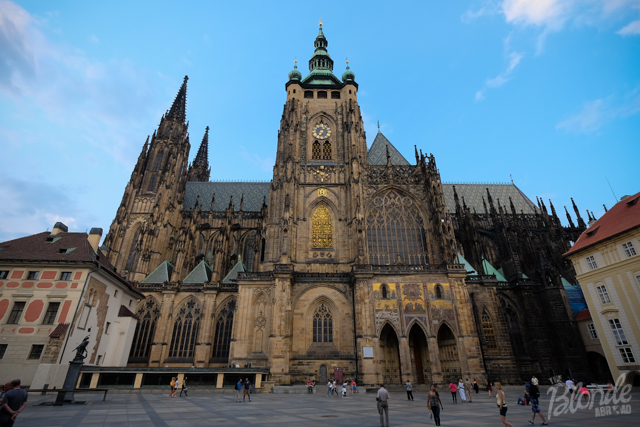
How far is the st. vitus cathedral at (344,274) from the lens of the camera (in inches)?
1085

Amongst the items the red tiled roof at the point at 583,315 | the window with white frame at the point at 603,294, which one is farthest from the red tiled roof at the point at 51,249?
the red tiled roof at the point at 583,315

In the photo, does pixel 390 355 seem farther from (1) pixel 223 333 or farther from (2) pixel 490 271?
(1) pixel 223 333

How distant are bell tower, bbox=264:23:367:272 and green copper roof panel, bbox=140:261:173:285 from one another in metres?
12.8

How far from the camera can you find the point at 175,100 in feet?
185

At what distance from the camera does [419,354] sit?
2919 centimetres

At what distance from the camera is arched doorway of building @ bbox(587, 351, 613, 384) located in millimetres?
30422

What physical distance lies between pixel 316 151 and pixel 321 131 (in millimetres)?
2722

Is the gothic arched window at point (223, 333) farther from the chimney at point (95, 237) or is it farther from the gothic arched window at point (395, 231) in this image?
the gothic arched window at point (395, 231)

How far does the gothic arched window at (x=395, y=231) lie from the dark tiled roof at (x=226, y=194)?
21.7m

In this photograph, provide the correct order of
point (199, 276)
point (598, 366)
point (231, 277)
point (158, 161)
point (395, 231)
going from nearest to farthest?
1. point (598, 366)
2. point (395, 231)
3. point (231, 277)
4. point (199, 276)
5. point (158, 161)

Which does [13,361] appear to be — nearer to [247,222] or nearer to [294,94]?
[247,222]

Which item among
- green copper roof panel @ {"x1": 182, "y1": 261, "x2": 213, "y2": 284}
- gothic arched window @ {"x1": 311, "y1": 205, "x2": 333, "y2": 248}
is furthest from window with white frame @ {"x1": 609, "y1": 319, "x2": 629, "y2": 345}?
green copper roof panel @ {"x1": 182, "y1": 261, "x2": 213, "y2": 284}

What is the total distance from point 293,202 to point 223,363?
1665cm

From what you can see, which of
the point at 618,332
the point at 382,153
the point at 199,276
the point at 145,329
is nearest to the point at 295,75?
the point at 382,153
